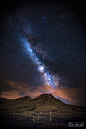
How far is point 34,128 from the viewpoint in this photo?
2036 centimetres

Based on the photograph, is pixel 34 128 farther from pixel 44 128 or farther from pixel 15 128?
pixel 15 128

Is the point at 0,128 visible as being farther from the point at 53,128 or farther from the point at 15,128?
the point at 53,128

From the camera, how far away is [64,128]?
20656 millimetres

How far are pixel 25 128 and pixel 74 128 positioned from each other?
9.41m

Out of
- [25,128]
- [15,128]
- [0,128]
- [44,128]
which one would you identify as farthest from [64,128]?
[0,128]

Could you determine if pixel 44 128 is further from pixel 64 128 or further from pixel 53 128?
pixel 64 128

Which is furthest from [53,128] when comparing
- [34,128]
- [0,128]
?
[0,128]

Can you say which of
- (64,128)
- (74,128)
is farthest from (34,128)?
(74,128)

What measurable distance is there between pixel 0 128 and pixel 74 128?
46.5 feet

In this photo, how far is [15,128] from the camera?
66.4 ft

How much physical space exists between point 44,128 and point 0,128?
849 cm

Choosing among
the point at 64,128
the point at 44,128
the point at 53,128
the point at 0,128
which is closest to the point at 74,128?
the point at 64,128

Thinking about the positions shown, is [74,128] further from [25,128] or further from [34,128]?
[25,128]

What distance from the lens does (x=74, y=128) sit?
64.8 feet
